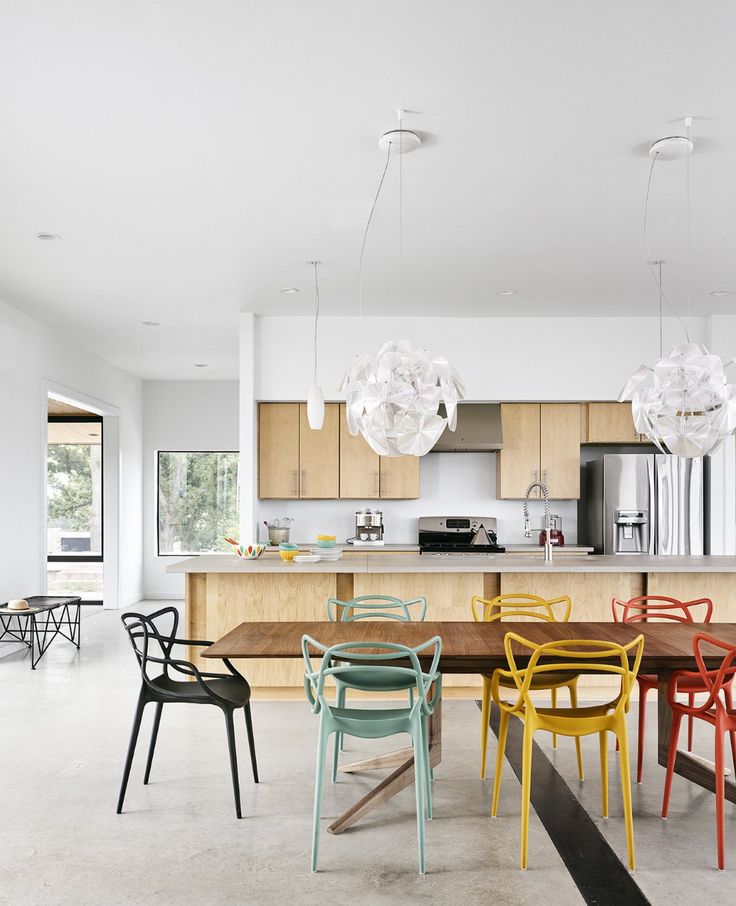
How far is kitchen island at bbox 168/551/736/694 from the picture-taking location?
5.06m

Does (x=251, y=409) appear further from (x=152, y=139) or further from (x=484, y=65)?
(x=484, y=65)

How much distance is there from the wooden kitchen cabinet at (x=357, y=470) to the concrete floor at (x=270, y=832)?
112 inches

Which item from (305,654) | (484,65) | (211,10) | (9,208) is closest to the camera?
(211,10)

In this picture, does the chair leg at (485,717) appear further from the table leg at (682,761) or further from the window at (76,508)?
the window at (76,508)

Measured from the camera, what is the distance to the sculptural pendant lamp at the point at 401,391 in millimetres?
3432

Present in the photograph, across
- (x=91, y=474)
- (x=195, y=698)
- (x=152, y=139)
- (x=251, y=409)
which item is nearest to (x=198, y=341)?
(x=251, y=409)

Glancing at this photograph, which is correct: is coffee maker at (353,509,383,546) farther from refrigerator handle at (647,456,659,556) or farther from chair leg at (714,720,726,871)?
chair leg at (714,720,726,871)

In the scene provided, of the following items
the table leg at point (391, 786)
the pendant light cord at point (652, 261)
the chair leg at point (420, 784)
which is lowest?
the table leg at point (391, 786)

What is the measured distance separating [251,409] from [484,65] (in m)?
4.23

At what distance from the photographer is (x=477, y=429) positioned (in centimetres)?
693

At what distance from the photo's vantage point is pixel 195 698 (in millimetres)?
3320

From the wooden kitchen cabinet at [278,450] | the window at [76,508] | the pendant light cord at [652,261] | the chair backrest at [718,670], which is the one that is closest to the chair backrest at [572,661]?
the chair backrest at [718,670]

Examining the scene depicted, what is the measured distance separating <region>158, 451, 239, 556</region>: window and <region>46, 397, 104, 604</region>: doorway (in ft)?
2.74

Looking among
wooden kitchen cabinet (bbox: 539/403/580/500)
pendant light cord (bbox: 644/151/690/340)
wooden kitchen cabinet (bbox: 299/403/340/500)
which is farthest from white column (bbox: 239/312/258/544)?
pendant light cord (bbox: 644/151/690/340)
